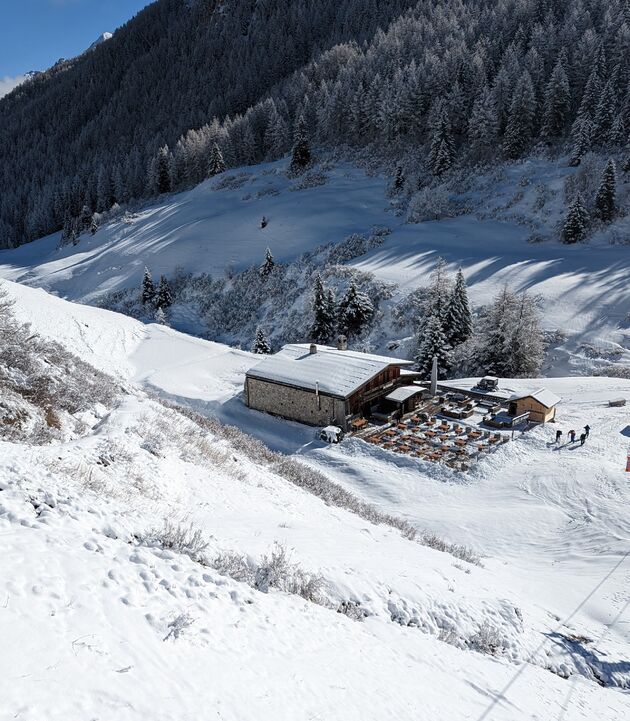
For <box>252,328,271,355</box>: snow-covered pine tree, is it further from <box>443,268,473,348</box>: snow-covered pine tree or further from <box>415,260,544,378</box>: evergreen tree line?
<box>443,268,473,348</box>: snow-covered pine tree

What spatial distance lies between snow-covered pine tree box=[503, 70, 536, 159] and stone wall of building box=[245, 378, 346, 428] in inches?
2002

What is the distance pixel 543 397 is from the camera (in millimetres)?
26406

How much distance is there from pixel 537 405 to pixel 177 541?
78.6ft

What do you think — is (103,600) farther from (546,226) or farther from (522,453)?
(546,226)

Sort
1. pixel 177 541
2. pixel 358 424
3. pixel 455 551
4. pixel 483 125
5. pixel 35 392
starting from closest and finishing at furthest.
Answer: pixel 177 541, pixel 35 392, pixel 455 551, pixel 358 424, pixel 483 125

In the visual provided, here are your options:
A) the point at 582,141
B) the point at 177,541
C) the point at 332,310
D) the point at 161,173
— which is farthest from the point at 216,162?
the point at 177,541

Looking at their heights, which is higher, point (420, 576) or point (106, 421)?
point (106, 421)

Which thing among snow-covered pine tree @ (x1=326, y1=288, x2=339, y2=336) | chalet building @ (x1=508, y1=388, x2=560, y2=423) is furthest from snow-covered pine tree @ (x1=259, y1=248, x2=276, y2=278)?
chalet building @ (x1=508, y1=388, x2=560, y2=423)

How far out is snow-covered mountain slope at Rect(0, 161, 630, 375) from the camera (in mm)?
40906

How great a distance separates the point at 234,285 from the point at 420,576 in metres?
51.3

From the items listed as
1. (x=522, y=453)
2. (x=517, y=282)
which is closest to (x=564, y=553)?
(x=522, y=453)

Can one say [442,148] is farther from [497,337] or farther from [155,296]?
[155,296]

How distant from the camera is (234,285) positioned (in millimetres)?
57688

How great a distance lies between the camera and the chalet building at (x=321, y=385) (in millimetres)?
29094
